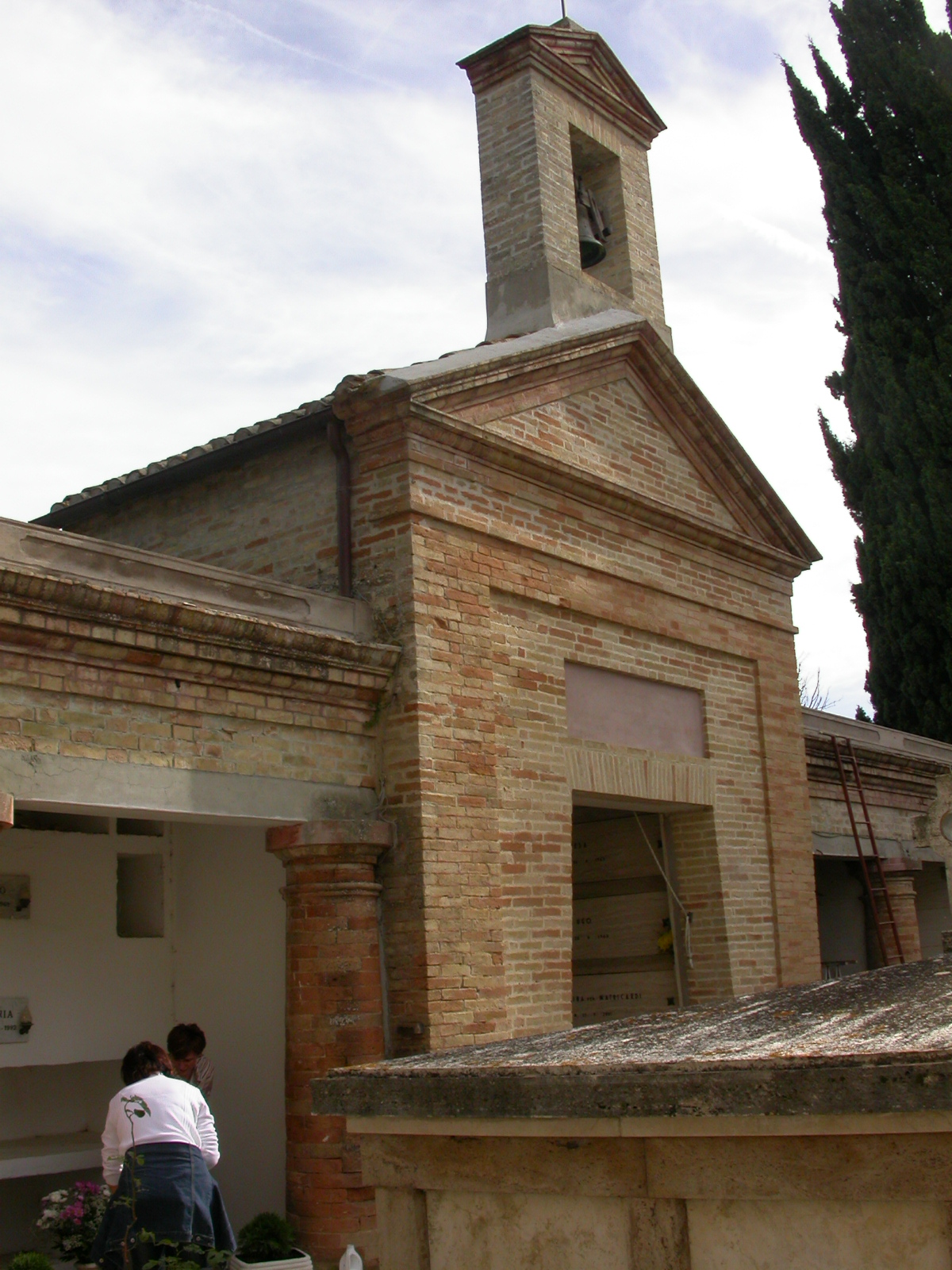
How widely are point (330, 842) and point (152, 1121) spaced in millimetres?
2180

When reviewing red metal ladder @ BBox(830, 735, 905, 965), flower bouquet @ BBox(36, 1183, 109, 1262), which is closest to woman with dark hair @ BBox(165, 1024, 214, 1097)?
flower bouquet @ BBox(36, 1183, 109, 1262)

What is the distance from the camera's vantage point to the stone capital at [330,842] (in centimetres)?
721

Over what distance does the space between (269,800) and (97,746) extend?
1.14 meters

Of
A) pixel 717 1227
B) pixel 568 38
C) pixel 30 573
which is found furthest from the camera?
pixel 568 38

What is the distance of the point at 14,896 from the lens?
313 inches

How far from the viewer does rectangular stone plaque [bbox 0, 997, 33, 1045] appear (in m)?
7.61

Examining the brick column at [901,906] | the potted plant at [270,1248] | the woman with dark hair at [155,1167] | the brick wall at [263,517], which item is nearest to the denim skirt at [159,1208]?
the woman with dark hair at [155,1167]

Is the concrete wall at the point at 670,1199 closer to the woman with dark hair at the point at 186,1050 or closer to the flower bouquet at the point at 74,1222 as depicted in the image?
the flower bouquet at the point at 74,1222

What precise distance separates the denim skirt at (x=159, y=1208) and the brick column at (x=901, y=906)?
32.1 ft

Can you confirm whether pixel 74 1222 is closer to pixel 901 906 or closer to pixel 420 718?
pixel 420 718

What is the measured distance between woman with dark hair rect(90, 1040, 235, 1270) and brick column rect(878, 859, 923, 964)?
9765 millimetres

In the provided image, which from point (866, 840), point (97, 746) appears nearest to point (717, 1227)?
point (97, 746)

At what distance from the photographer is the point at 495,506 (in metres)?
8.62

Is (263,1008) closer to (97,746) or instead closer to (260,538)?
(97,746)
